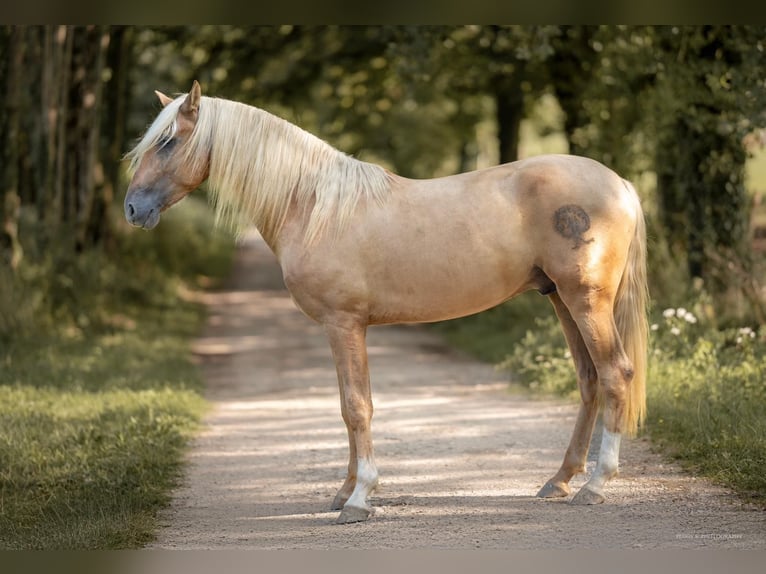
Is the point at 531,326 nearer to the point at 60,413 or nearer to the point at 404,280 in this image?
the point at 60,413

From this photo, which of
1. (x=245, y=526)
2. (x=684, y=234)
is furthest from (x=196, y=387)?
(x=684, y=234)

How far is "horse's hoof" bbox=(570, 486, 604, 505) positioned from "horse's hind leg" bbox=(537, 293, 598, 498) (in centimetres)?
21

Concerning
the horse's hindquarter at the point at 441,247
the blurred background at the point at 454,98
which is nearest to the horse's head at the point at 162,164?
the horse's hindquarter at the point at 441,247

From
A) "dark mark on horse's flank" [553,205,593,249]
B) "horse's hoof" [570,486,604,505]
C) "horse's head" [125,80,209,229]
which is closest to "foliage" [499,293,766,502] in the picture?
"horse's hoof" [570,486,604,505]

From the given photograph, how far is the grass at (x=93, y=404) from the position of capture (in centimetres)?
585

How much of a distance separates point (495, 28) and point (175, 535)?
10823 mm

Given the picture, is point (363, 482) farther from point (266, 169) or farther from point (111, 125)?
point (111, 125)

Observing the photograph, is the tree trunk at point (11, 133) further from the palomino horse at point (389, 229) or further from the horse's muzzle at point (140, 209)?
the palomino horse at point (389, 229)

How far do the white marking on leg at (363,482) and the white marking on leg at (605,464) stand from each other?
3.94ft

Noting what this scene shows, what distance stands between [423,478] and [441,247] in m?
1.68

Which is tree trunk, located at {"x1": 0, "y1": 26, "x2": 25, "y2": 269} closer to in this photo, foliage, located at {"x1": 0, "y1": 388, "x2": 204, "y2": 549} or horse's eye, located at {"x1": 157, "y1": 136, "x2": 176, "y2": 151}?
foliage, located at {"x1": 0, "y1": 388, "x2": 204, "y2": 549}

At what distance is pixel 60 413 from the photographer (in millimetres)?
8172

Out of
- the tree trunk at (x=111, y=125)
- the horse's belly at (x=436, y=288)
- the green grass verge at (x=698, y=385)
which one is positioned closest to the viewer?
the horse's belly at (x=436, y=288)

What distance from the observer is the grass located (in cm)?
585
